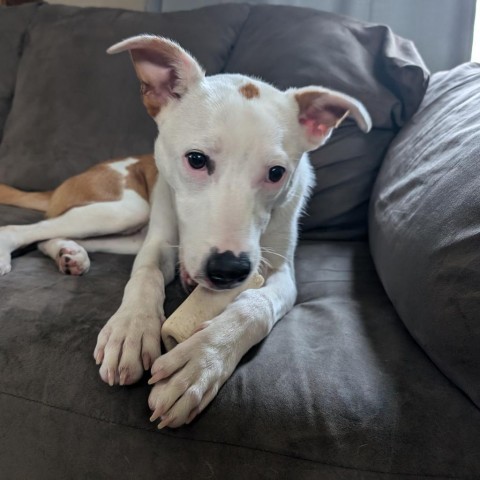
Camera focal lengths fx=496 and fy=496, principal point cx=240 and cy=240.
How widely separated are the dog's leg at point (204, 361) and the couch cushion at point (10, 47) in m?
1.94

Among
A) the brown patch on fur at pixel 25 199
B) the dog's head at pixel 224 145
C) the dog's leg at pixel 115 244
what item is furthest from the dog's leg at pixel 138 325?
the brown patch on fur at pixel 25 199

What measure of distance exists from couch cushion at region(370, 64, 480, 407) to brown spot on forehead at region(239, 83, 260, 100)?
52 cm

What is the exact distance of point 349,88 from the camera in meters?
1.92

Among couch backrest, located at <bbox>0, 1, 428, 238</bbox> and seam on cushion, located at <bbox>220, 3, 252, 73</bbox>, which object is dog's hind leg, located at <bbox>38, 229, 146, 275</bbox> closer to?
couch backrest, located at <bbox>0, 1, 428, 238</bbox>

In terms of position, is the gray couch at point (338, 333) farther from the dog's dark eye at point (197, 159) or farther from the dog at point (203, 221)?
the dog's dark eye at point (197, 159)

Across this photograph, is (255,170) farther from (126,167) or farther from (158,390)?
(126,167)

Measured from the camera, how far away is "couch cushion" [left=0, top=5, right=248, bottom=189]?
2.21 m

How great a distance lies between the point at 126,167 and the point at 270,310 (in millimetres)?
1007

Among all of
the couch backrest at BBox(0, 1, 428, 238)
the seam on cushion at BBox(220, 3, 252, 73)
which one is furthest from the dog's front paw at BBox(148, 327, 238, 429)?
the seam on cushion at BBox(220, 3, 252, 73)

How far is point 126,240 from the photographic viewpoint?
6.07 ft

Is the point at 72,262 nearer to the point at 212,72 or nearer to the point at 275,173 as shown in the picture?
the point at 275,173

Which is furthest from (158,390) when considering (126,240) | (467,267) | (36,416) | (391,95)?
(391,95)

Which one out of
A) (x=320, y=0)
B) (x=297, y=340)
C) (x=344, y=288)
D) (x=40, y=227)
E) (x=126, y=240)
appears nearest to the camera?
(x=297, y=340)

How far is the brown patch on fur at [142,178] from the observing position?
1875 mm
